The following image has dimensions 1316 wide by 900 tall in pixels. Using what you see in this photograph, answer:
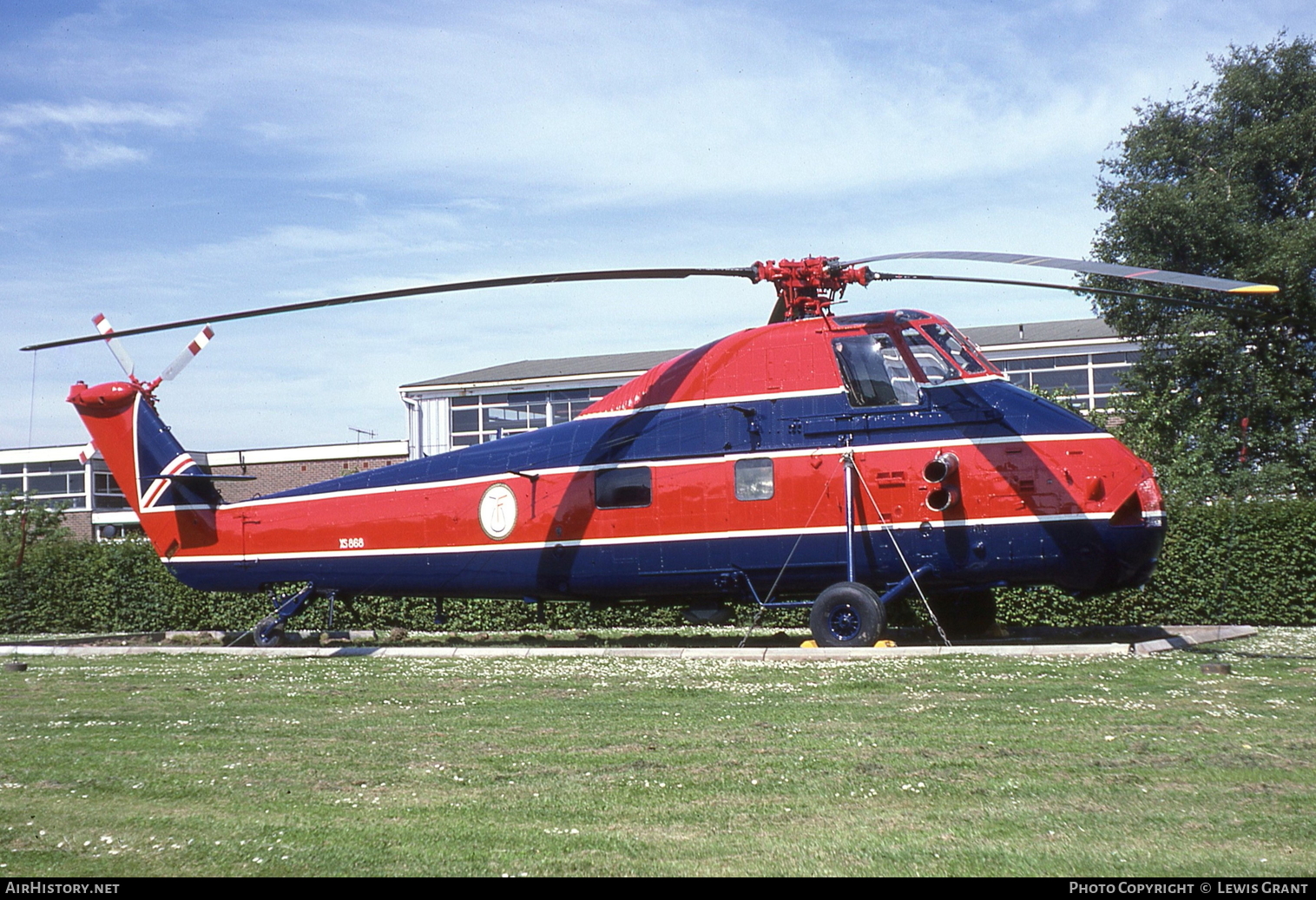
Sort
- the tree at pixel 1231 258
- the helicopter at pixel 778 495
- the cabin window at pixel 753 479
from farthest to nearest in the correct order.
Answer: the tree at pixel 1231 258 → the cabin window at pixel 753 479 → the helicopter at pixel 778 495

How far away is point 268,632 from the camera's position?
66.4ft

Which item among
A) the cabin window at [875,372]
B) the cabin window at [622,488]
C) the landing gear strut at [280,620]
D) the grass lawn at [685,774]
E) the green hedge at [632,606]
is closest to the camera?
the grass lawn at [685,774]

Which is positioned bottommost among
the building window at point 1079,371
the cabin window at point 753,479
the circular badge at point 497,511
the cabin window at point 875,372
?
the circular badge at point 497,511

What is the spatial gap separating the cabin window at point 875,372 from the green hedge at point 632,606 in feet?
17.8

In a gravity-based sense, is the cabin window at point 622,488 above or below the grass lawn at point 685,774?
above

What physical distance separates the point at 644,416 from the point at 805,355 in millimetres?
2796

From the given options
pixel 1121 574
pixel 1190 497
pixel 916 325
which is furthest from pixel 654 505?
pixel 1190 497

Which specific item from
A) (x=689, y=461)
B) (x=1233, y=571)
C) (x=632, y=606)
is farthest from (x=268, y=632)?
(x=1233, y=571)

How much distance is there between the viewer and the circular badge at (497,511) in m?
18.5

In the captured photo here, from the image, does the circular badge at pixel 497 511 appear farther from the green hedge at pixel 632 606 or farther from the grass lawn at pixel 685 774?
the grass lawn at pixel 685 774

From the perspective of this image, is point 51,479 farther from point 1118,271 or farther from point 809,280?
point 1118,271

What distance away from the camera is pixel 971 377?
16234 mm

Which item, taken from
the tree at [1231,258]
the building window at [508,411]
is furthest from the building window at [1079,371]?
the building window at [508,411]

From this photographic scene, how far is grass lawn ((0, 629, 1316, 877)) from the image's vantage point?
599 centimetres
